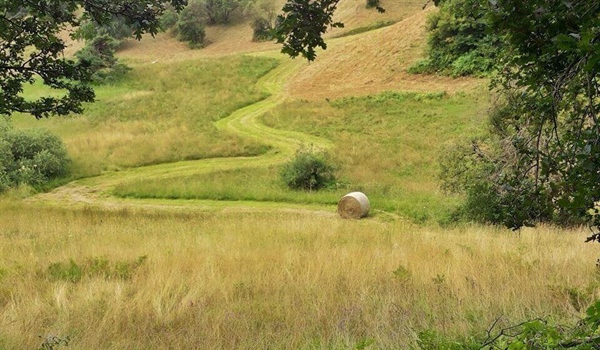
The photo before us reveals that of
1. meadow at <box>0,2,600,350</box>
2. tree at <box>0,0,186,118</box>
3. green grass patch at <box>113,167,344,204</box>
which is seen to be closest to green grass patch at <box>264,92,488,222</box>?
meadow at <box>0,2,600,350</box>

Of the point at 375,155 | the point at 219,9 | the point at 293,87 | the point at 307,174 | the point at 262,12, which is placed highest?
the point at 219,9

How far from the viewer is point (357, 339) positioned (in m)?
4.35

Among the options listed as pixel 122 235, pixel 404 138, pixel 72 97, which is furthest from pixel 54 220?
pixel 404 138

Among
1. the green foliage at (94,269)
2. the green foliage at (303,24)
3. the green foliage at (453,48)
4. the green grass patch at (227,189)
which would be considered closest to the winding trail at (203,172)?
the green grass patch at (227,189)

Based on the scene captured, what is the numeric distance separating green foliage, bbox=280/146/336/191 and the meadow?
0.52 meters

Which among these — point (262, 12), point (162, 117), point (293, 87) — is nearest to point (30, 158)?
point (162, 117)

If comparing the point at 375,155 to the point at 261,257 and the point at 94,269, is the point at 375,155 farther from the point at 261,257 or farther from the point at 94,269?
the point at 94,269

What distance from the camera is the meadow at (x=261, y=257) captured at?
4625 millimetres

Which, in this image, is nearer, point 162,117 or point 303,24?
point 303,24

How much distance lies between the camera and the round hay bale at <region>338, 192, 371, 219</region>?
14.8 meters

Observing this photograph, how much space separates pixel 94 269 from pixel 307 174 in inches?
481

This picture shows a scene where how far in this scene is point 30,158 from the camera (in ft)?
70.5

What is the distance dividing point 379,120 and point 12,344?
26753 millimetres

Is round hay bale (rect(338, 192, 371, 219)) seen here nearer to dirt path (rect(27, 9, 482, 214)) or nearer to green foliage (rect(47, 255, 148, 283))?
dirt path (rect(27, 9, 482, 214))
